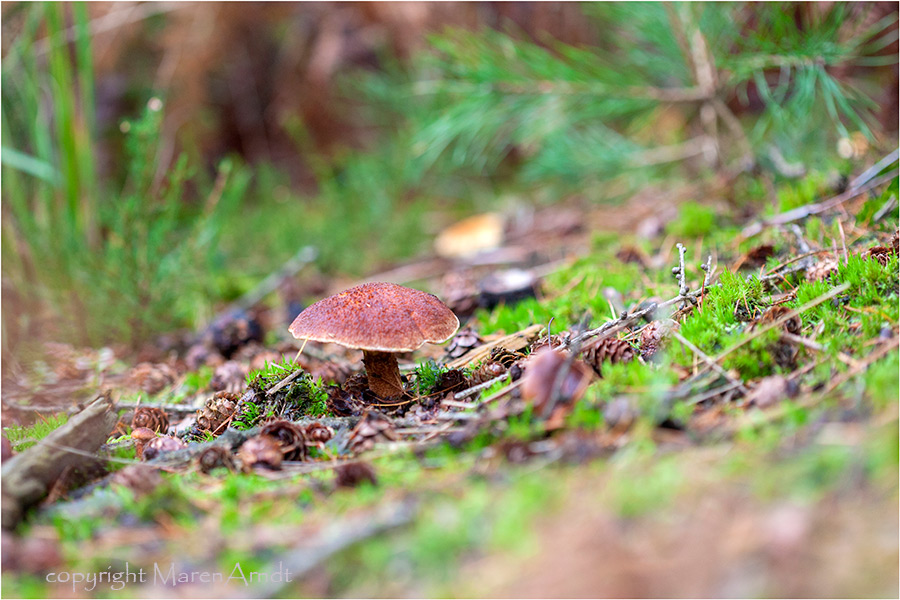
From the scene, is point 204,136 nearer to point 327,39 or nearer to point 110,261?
point 327,39

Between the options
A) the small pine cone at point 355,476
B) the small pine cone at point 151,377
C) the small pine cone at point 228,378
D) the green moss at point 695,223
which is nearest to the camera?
the small pine cone at point 355,476

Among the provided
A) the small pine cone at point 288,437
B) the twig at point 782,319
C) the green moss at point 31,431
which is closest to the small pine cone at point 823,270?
the twig at point 782,319

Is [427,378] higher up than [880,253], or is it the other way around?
[880,253]

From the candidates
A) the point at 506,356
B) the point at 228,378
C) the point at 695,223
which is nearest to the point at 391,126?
the point at 695,223

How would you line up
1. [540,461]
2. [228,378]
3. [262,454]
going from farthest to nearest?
[228,378]
[262,454]
[540,461]

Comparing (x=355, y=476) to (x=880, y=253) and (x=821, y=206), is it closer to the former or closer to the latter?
(x=880, y=253)

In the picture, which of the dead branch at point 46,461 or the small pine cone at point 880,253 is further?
the small pine cone at point 880,253

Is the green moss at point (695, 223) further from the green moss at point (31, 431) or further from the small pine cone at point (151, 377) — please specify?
the green moss at point (31, 431)
